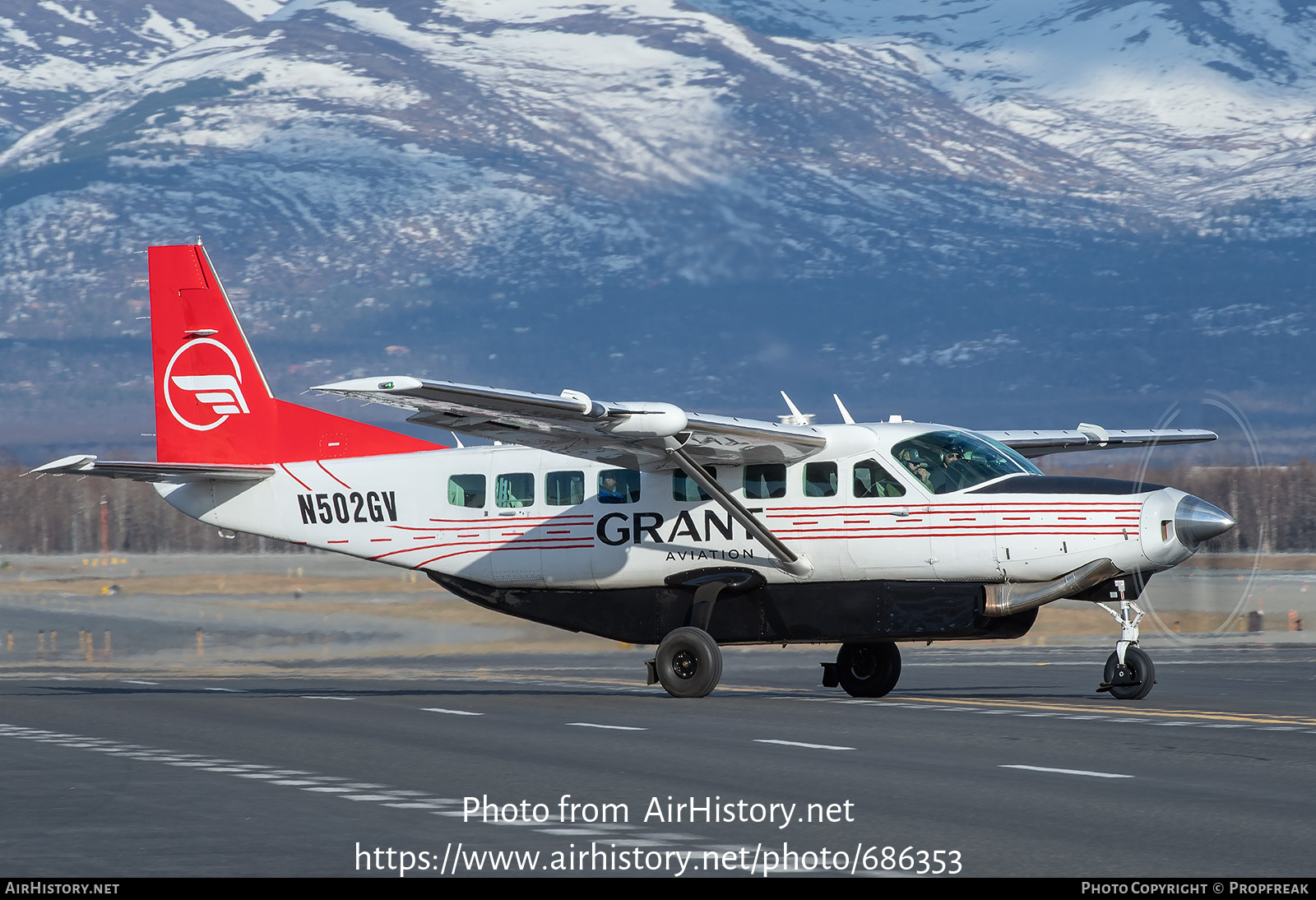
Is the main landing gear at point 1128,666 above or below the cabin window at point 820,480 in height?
below

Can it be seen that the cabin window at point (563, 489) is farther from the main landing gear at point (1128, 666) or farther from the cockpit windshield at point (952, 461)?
the main landing gear at point (1128, 666)

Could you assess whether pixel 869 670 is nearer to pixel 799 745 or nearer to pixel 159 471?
pixel 799 745

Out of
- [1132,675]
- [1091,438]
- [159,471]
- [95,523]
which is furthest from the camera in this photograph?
[95,523]

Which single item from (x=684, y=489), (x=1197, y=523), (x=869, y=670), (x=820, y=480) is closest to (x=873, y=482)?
(x=820, y=480)

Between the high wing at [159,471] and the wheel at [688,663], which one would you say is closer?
the wheel at [688,663]

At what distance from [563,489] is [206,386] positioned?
5.98 metres

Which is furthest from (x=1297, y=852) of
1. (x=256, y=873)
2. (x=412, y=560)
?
(x=412, y=560)

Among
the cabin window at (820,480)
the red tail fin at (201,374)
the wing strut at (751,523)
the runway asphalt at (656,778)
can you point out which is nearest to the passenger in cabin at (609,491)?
the wing strut at (751,523)

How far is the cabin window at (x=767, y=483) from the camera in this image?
67.3 ft

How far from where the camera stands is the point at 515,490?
22.0 meters

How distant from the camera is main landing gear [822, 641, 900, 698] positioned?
21312 mm

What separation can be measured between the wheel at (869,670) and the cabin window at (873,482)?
2.35 m

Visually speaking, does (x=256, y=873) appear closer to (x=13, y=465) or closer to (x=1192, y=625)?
(x=1192, y=625)

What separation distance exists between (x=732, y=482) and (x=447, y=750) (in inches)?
274
